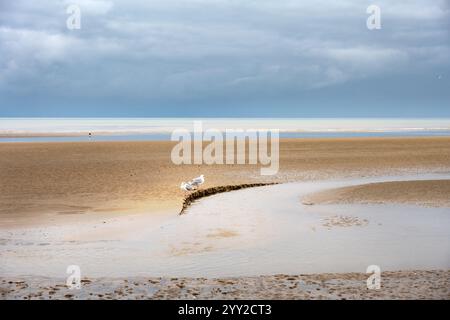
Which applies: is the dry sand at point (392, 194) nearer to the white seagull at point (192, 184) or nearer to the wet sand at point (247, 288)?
the white seagull at point (192, 184)

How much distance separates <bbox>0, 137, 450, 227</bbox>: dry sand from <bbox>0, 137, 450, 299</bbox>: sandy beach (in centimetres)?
12

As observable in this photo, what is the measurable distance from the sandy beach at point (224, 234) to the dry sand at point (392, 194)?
38 millimetres

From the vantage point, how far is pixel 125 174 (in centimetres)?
2575

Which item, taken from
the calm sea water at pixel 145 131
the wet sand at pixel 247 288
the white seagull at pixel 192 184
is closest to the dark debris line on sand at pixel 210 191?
the white seagull at pixel 192 184

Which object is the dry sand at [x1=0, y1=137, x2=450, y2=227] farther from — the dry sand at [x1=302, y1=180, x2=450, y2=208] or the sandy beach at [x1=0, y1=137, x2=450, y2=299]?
the dry sand at [x1=302, y1=180, x2=450, y2=208]

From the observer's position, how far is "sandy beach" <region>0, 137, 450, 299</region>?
30.4 feet

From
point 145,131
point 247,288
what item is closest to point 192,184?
point 247,288

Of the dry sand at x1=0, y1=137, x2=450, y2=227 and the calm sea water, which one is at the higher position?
the calm sea water

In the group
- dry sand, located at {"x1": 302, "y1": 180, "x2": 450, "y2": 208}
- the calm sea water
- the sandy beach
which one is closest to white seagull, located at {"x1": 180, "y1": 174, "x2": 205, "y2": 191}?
the sandy beach

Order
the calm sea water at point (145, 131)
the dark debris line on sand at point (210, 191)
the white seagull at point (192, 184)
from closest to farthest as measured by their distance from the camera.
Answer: the dark debris line on sand at point (210, 191) → the white seagull at point (192, 184) → the calm sea water at point (145, 131)

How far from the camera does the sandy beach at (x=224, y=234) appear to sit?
926 cm

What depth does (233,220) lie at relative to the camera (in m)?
15.5

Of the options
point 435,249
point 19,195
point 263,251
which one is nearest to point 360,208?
point 435,249

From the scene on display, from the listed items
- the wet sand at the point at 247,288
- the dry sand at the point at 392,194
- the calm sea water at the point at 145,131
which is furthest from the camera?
the calm sea water at the point at 145,131
